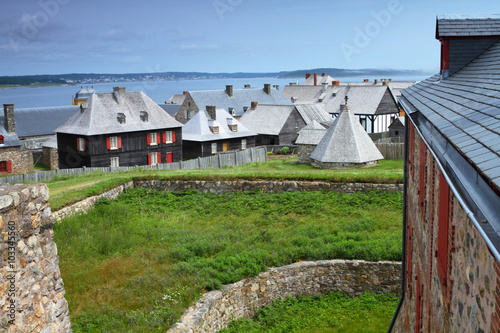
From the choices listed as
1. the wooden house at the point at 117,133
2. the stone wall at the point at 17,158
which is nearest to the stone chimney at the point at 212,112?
the wooden house at the point at 117,133

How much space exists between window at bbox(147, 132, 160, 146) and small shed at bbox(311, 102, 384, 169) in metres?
16.0

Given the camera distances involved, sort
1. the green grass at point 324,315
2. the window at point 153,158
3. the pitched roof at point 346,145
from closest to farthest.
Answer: the green grass at point 324,315
the pitched roof at point 346,145
the window at point 153,158

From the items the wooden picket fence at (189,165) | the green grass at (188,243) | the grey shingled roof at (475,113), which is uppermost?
the grey shingled roof at (475,113)

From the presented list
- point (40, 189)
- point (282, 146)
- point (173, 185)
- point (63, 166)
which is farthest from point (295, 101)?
point (40, 189)

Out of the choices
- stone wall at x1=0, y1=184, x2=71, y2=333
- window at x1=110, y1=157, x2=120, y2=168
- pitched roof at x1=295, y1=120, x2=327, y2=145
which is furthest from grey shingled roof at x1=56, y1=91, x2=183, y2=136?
stone wall at x1=0, y1=184, x2=71, y2=333

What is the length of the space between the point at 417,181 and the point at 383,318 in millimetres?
6201

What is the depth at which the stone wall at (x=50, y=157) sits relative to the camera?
5366 cm

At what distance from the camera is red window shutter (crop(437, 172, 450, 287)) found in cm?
604

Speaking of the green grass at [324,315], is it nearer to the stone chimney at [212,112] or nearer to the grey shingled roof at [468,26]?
the grey shingled roof at [468,26]

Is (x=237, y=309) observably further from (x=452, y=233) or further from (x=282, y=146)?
(x=282, y=146)

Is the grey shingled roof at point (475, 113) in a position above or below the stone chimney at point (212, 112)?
below

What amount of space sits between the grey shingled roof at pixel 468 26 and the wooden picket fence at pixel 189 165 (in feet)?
86.5

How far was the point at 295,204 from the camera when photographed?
76.7 ft

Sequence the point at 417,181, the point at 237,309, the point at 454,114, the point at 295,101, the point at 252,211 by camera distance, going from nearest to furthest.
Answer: the point at 454,114 → the point at 417,181 → the point at 237,309 → the point at 252,211 → the point at 295,101
